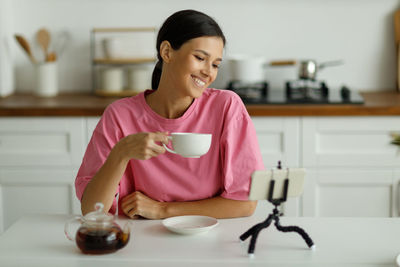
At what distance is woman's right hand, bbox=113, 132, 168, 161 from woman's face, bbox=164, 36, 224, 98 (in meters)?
0.31

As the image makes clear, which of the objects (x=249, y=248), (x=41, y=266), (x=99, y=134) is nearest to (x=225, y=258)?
(x=249, y=248)

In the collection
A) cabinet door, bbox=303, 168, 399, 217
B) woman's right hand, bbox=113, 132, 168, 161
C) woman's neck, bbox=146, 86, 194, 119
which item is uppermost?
woman's neck, bbox=146, 86, 194, 119

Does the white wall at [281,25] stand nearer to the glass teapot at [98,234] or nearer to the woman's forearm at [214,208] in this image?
the woman's forearm at [214,208]

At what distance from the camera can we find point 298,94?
2973mm

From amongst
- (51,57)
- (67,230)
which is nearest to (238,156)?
(67,230)

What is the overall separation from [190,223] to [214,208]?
16 centimetres

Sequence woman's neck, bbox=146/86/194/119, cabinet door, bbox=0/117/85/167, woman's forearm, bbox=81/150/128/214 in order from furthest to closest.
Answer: cabinet door, bbox=0/117/85/167 < woman's neck, bbox=146/86/194/119 < woman's forearm, bbox=81/150/128/214

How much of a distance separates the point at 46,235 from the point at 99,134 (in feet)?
1.28

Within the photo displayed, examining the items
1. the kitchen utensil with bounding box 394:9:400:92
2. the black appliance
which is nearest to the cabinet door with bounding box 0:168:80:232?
the black appliance

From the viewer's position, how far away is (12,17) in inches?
133

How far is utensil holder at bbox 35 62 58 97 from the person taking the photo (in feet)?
10.7

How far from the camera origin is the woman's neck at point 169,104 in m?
1.81

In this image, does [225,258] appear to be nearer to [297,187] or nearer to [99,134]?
[297,187]

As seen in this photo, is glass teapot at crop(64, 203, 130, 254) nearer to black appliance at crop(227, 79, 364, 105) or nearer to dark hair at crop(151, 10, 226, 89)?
dark hair at crop(151, 10, 226, 89)
